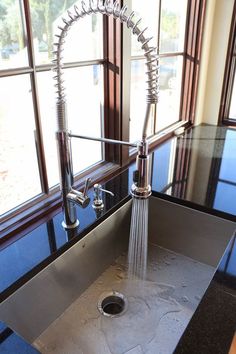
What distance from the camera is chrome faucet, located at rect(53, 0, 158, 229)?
61 centimetres

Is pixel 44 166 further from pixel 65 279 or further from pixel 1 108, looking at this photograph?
pixel 65 279

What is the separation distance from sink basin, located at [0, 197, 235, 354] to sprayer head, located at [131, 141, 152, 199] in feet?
0.94

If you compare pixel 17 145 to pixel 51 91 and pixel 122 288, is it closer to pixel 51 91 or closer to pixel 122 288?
pixel 51 91

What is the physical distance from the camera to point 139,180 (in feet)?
2.39

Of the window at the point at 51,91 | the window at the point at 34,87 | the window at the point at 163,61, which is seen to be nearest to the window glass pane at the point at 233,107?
the window at the point at 163,61

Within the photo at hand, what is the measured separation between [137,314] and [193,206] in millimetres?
410

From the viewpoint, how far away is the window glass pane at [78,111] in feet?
3.37

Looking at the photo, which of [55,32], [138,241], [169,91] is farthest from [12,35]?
[169,91]

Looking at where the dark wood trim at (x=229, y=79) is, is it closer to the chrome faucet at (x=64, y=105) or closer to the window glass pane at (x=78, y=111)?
the window glass pane at (x=78, y=111)

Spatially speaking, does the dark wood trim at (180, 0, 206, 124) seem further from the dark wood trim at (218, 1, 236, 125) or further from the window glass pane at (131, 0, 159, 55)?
the window glass pane at (131, 0, 159, 55)

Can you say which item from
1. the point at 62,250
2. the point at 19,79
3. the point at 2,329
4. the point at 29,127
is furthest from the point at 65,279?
the point at 19,79

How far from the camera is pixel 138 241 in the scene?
1023 millimetres

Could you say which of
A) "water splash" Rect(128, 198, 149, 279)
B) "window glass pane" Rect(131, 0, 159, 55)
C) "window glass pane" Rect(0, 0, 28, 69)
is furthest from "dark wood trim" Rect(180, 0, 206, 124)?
"window glass pane" Rect(0, 0, 28, 69)

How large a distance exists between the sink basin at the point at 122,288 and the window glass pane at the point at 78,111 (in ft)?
1.01
